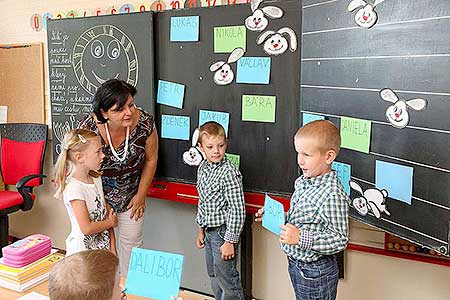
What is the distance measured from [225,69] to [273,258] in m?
1.16

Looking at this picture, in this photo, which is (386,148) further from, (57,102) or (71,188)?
(57,102)

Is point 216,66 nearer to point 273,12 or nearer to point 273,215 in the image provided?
point 273,12

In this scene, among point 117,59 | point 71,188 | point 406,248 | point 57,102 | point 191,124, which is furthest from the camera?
point 57,102

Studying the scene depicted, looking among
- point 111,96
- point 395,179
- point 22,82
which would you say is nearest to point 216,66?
point 111,96

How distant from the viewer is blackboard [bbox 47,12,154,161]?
310 cm

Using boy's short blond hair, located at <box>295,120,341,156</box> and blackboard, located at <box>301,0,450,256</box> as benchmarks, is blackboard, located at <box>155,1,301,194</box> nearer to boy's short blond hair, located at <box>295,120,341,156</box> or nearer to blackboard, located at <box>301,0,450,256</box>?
blackboard, located at <box>301,0,450,256</box>

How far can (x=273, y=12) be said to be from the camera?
2.63 meters

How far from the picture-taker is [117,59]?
3211mm

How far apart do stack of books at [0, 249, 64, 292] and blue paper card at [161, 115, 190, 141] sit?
1.27 m

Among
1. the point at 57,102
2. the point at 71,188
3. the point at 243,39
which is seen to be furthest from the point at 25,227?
the point at 243,39

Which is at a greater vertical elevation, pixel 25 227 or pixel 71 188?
pixel 71 188

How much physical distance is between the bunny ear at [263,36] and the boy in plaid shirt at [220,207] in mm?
515

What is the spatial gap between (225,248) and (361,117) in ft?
3.20

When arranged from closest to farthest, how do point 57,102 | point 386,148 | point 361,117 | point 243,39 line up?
1. point 386,148
2. point 361,117
3. point 243,39
4. point 57,102
